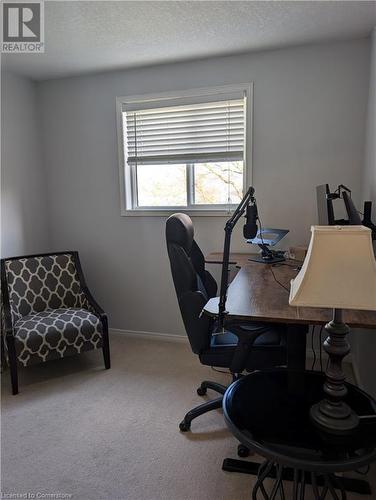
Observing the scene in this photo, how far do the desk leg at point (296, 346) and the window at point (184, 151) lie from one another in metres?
1.58

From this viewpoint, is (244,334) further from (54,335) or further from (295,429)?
(54,335)

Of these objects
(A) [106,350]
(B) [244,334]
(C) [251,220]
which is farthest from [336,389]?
(A) [106,350]

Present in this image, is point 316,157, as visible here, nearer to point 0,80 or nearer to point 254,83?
point 254,83

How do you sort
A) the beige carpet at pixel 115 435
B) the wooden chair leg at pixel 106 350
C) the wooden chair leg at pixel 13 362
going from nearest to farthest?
1. the beige carpet at pixel 115 435
2. the wooden chair leg at pixel 13 362
3. the wooden chair leg at pixel 106 350

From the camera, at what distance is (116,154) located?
3.15 metres

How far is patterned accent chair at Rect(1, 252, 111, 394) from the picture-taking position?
7.98 ft

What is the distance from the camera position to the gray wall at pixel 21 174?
2992 millimetres

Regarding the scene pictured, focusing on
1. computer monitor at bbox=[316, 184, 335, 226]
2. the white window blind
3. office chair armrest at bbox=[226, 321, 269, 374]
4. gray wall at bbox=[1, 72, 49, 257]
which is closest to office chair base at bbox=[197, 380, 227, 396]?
office chair armrest at bbox=[226, 321, 269, 374]

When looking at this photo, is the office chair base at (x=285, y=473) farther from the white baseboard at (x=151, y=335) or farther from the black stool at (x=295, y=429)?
the white baseboard at (x=151, y=335)

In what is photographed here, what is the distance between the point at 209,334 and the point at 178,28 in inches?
76.5

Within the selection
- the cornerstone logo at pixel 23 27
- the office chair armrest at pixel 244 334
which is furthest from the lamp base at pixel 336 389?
the cornerstone logo at pixel 23 27

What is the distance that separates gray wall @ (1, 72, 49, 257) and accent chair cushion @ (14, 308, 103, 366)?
0.84 m

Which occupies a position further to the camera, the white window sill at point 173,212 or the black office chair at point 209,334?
the white window sill at point 173,212

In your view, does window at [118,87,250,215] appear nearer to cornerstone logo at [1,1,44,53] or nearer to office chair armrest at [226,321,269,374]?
cornerstone logo at [1,1,44,53]
